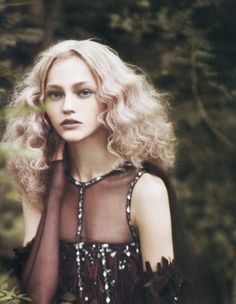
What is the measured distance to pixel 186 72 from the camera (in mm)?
2822

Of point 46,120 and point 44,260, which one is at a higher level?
point 46,120

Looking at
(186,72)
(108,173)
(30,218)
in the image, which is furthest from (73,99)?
(186,72)

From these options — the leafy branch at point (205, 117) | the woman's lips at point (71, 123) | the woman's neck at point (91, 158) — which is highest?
the leafy branch at point (205, 117)

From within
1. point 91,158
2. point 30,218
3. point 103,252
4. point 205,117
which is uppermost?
point 205,117

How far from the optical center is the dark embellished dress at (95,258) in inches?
87.3

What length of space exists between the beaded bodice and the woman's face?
183mm

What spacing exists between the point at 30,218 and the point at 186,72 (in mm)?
849

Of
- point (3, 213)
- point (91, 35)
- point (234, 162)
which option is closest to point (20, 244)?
point (3, 213)

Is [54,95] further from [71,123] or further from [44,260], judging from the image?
[44,260]

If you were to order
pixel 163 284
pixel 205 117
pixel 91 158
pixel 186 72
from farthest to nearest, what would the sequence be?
pixel 205 117
pixel 186 72
pixel 91 158
pixel 163 284

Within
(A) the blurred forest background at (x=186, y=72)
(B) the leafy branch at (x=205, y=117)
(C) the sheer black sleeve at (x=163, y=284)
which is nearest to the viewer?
(C) the sheer black sleeve at (x=163, y=284)

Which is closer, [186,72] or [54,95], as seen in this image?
[54,95]

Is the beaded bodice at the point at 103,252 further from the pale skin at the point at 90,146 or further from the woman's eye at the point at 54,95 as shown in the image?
the woman's eye at the point at 54,95

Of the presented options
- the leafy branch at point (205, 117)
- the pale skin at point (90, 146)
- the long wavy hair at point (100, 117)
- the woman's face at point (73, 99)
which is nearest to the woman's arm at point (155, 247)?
the pale skin at point (90, 146)
